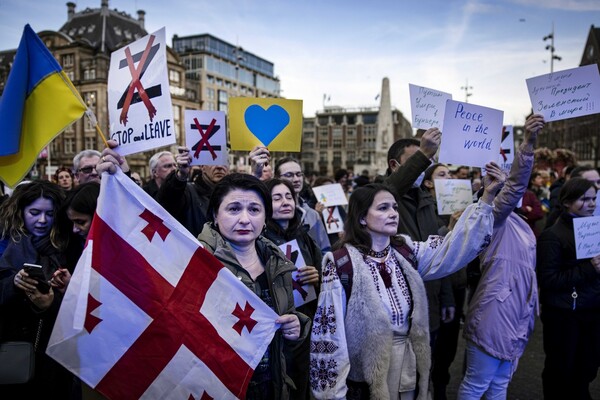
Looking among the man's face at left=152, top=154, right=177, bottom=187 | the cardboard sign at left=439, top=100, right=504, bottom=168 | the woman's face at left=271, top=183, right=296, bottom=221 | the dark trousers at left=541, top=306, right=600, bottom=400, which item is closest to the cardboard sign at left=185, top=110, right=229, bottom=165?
the man's face at left=152, top=154, right=177, bottom=187

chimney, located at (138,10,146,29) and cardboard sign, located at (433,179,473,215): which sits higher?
chimney, located at (138,10,146,29)

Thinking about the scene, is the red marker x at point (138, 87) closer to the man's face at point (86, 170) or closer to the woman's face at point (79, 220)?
the woman's face at point (79, 220)

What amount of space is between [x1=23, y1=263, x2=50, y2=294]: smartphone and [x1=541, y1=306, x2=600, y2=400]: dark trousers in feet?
13.0

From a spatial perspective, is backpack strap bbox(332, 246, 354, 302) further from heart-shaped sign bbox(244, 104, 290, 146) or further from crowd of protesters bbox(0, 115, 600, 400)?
heart-shaped sign bbox(244, 104, 290, 146)

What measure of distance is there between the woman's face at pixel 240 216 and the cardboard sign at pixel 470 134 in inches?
59.8

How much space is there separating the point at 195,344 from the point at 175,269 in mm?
411

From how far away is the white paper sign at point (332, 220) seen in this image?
6473 mm

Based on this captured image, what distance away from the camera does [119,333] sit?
229 centimetres

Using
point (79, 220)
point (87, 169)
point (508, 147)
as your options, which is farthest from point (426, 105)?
point (87, 169)

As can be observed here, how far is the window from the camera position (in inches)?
2153

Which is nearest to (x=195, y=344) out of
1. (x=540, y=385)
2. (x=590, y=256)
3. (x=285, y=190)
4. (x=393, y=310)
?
(x=393, y=310)

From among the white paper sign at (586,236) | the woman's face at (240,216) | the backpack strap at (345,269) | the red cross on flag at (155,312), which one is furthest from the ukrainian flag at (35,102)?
the white paper sign at (586,236)

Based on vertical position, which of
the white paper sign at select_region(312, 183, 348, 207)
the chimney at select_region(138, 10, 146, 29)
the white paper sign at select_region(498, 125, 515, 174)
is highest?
the chimney at select_region(138, 10, 146, 29)

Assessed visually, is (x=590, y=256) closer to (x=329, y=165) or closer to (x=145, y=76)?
(x=145, y=76)
